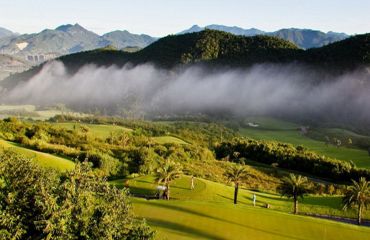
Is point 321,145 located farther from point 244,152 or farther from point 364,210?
point 364,210

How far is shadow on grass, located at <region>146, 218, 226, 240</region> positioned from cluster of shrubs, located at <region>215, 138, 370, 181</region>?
87776 millimetres

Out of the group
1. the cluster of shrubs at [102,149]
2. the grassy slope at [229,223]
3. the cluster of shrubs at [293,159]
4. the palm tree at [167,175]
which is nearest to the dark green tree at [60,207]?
the grassy slope at [229,223]

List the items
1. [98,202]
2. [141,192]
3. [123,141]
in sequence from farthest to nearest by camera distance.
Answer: [123,141] < [141,192] < [98,202]

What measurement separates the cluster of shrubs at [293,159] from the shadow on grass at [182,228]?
87.8 meters

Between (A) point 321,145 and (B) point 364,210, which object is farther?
(A) point 321,145

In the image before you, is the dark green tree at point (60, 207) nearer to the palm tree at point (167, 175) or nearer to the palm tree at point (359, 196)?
the palm tree at point (167, 175)

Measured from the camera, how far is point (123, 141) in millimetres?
153875

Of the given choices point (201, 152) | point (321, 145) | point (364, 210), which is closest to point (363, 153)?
point (321, 145)

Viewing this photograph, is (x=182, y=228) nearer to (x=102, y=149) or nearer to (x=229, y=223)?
(x=229, y=223)

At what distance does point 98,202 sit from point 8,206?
5.64 metres

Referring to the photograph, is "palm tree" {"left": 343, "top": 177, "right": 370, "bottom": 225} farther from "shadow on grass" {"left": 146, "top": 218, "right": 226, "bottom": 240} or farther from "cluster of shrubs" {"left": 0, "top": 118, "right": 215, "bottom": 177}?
"cluster of shrubs" {"left": 0, "top": 118, "right": 215, "bottom": 177}

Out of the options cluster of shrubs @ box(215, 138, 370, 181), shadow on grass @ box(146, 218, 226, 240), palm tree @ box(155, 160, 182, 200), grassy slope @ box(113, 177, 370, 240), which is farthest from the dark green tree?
cluster of shrubs @ box(215, 138, 370, 181)

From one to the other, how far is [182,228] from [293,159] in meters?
102

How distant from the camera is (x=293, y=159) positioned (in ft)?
445
